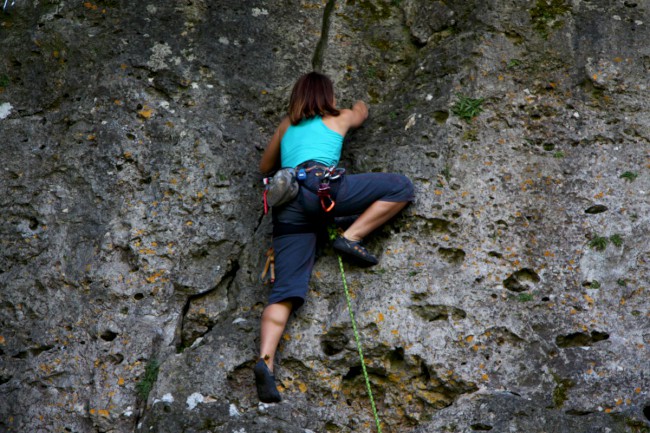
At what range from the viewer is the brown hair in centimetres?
638

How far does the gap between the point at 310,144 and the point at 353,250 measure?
885mm

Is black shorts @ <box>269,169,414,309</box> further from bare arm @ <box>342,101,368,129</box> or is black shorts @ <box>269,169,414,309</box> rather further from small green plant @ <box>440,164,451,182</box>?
bare arm @ <box>342,101,368,129</box>

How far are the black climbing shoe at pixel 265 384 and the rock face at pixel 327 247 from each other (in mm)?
102

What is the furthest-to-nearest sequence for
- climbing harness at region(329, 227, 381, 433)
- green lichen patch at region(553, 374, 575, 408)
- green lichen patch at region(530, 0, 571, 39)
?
green lichen patch at region(530, 0, 571, 39) → climbing harness at region(329, 227, 381, 433) → green lichen patch at region(553, 374, 575, 408)

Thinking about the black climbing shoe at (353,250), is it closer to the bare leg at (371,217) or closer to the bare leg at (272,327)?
the bare leg at (371,217)

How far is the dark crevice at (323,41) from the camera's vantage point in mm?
7457

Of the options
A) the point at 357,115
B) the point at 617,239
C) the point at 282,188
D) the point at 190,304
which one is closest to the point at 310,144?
the point at 282,188

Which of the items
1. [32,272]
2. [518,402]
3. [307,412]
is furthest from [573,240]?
[32,272]

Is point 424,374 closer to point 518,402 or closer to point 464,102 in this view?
point 518,402

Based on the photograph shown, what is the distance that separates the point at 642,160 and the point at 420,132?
1761mm

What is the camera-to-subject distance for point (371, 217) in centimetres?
→ 614

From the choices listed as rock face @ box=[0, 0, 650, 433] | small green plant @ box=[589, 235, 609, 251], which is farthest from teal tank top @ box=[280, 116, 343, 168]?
small green plant @ box=[589, 235, 609, 251]

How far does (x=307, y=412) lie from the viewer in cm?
577

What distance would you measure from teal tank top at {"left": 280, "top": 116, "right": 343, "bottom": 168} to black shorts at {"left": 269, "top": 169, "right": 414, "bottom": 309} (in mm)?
187
